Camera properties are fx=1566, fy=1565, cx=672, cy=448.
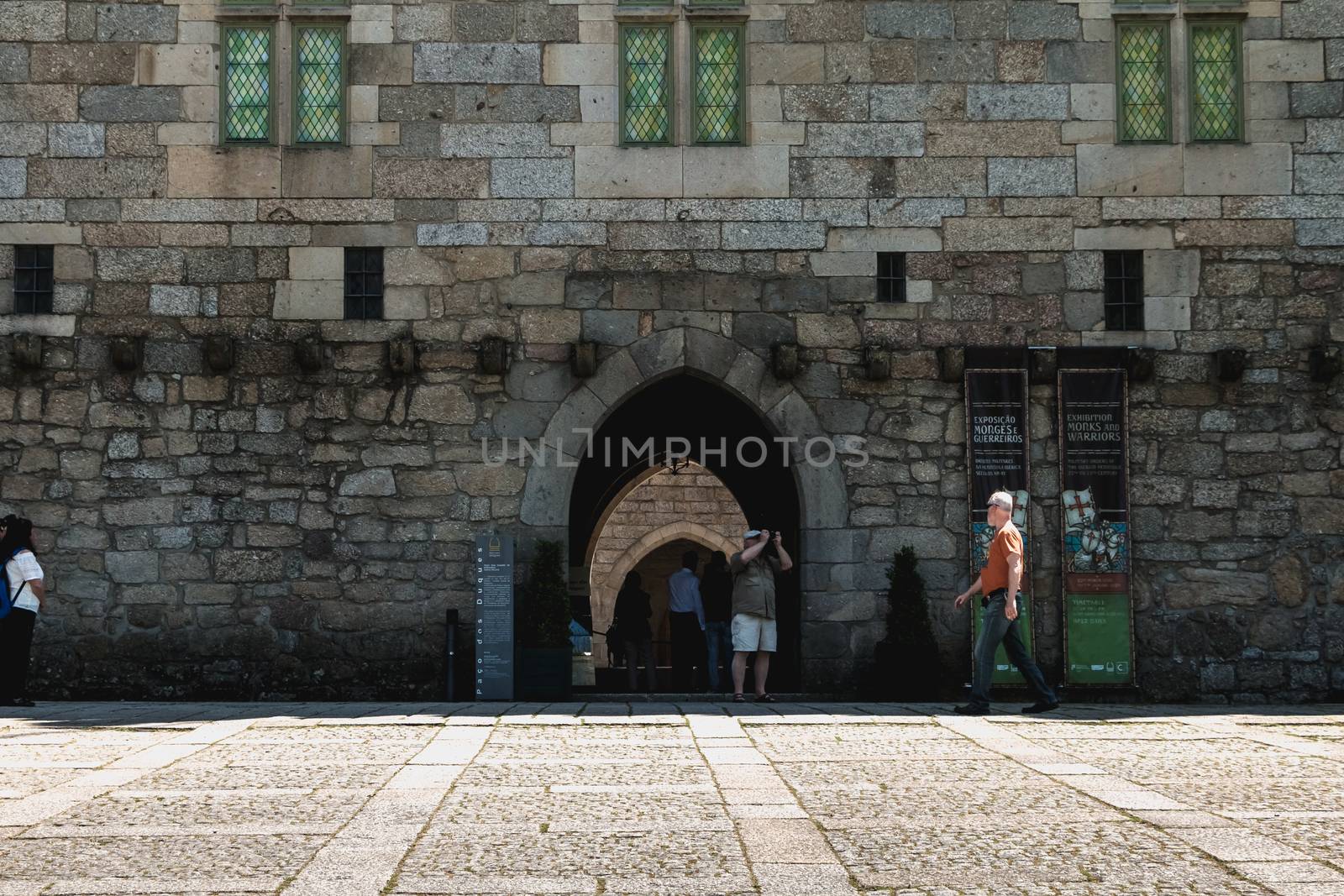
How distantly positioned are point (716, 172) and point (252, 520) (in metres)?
4.05

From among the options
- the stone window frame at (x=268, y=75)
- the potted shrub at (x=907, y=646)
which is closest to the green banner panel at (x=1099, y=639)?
the potted shrub at (x=907, y=646)

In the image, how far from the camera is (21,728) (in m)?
7.79

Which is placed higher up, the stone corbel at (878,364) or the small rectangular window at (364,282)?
the small rectangular window at (364,282)

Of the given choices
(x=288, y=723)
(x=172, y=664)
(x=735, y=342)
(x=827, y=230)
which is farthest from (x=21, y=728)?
(x=827, y=230)

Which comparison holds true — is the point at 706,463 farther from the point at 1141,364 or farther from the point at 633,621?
the point at 1141,364

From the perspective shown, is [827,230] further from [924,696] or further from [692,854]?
[692,854]

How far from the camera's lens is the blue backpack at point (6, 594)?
9.52 meters

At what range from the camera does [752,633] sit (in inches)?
417

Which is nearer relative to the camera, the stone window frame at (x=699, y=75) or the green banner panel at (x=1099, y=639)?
the green banner panel at (x=1099, y=639)

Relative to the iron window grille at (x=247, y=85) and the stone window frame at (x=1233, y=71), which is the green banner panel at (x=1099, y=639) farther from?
the iron window grille at (x=247, y=85)

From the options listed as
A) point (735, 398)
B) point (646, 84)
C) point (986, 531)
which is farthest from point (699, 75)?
point (986, 531)

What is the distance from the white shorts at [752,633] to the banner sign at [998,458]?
1454mm

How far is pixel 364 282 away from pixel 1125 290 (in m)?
5.40

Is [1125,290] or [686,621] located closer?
[1125,290]
